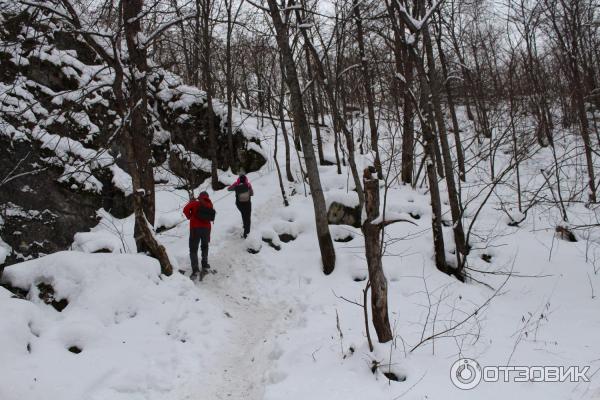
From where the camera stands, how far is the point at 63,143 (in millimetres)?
12156

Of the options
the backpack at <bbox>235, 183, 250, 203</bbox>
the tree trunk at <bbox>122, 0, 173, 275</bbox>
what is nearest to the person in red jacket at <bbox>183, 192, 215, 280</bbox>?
the tree trunk at <bbox>122, 0, 173, 275</bbox>

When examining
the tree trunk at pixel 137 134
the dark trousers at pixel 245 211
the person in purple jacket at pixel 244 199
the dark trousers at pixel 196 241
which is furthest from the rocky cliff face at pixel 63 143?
the dark trousers at pixel 245 211

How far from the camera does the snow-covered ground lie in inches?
171

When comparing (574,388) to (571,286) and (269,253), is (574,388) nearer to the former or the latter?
(571,286)

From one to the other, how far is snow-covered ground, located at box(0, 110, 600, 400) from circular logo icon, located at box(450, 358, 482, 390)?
3.7 inches

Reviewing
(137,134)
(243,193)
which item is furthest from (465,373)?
(243,193)

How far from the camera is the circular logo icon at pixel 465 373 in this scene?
4262 millimetres

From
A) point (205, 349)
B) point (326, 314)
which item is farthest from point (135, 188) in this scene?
point (326, 314)

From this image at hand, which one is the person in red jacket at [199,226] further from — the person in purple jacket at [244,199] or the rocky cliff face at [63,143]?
the rocky cliff face at [63,143]

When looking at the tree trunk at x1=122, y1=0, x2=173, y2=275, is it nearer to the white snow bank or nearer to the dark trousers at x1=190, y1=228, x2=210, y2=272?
the white snow bank

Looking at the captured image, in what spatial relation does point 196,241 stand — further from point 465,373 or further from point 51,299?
point 465,373

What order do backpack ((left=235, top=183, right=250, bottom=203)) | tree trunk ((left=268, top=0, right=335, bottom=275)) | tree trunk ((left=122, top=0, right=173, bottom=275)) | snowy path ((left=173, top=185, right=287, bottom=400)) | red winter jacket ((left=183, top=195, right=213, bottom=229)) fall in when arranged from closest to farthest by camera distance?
snowy path ((left=173, top=185, right=287, bottom=400)) < tree trunk ((left=122, top=0, right=173, bottom=275)) < tree trunk ((left=268, top=0, right=335, bottom=275)) < red winter jacket ((left=183, top=195, right=213, bottom=229)) < backpack ((left=235, top=183, right=250, bottom=203))

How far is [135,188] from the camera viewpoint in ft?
22.8

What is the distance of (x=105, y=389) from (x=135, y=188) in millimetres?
3678
